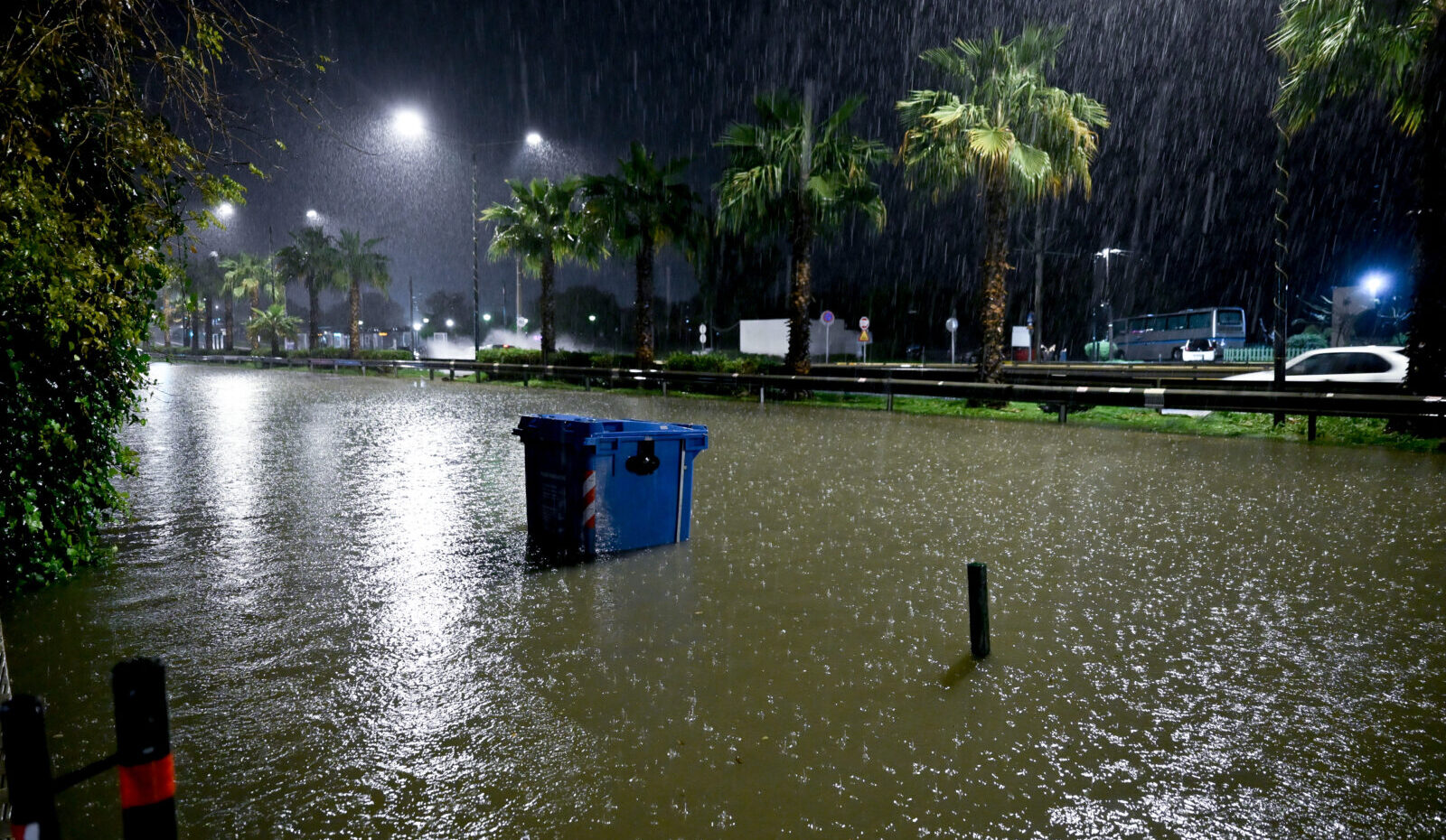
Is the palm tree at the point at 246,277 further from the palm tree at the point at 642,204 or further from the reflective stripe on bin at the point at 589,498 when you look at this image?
the reflective stripe on bin at the point at 589,498

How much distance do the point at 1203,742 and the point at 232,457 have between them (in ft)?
39.3

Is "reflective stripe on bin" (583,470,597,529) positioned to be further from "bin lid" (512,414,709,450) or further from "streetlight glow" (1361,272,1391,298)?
"streetlight glow" (1361,272,1391,298)

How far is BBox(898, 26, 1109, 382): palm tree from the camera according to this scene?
66.9 feet

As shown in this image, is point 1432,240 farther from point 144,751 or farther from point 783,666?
point 144,751

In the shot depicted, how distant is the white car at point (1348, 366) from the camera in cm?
1602

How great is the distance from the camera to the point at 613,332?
11338cm

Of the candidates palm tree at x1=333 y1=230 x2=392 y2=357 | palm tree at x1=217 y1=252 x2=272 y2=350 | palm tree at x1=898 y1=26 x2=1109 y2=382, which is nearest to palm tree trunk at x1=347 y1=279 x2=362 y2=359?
palm tree at x1=333 y1=230 x2=392 y2=357

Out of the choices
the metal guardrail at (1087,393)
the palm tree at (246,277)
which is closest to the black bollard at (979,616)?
the metal guardrail at (1087,393)

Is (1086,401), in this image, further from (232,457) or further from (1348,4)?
(232,457)

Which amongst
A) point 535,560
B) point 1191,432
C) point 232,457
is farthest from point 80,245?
point 1191,432

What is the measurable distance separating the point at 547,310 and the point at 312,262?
A: 27414 millimetres

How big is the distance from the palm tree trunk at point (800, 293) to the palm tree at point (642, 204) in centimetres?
689

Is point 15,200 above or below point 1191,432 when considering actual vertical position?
above

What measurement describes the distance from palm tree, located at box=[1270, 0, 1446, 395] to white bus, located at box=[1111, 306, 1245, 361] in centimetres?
3605
